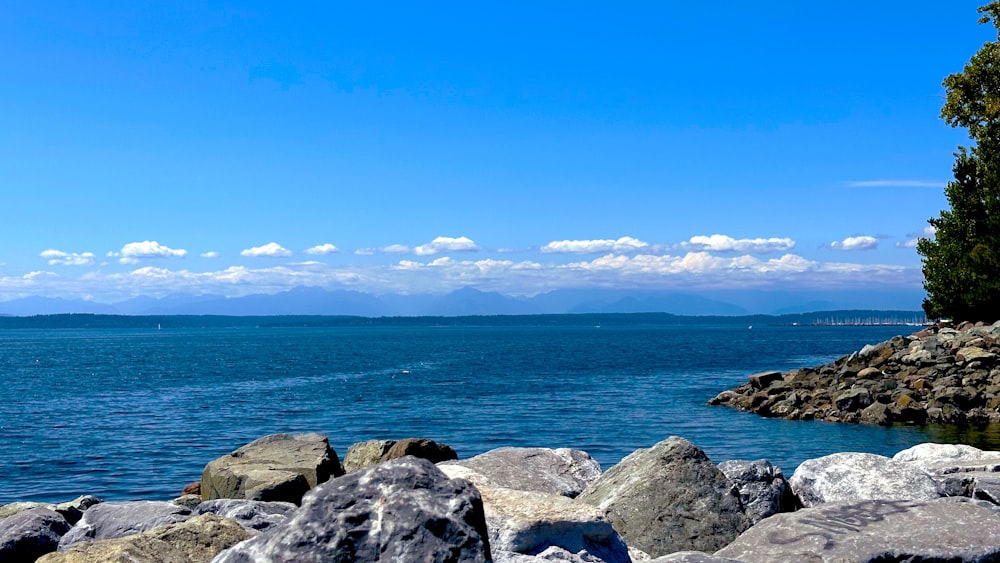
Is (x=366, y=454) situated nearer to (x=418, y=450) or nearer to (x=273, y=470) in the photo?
(x=418, y=450)

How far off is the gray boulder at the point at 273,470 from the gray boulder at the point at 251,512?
126 inches

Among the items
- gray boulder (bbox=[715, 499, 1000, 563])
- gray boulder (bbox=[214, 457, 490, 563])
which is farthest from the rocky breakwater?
gray boulder (bbox=[214, 457, 490, 563])

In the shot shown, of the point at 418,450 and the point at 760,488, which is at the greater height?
the point at 760,488

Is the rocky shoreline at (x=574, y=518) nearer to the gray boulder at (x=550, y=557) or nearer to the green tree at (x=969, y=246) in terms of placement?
the gray boulder at (x=550, y=557)

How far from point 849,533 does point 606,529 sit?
2274mm

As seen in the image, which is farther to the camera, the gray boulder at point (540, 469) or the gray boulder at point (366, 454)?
the gray boulder at point (366, 454)

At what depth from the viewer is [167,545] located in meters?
7.60

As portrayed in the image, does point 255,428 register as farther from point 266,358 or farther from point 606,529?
point 266,358

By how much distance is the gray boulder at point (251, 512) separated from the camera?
34.0 ft

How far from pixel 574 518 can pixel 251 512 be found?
4805 mm

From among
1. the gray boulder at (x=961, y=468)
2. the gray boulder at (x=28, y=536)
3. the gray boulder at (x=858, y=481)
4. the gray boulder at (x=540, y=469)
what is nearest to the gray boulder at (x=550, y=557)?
the gray boulder at (x=540, y=469)

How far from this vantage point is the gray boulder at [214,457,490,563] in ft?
18.6

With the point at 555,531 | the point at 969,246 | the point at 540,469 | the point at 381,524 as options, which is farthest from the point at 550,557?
the point at 969,246

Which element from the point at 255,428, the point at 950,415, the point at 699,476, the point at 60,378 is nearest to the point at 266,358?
the point at 60,378
